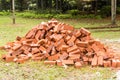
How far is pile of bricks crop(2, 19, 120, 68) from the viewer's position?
25.2 ft

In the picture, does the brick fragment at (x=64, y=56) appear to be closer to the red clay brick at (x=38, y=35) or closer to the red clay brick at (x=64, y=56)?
the red clay brick at (x=64, y=56)

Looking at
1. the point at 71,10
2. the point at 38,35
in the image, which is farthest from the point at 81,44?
the point at 71,10

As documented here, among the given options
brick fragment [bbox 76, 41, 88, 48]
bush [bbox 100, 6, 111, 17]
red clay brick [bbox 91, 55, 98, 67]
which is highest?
bush [bbox 100, 6, 111, 17]

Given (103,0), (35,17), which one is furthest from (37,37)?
(103,0)

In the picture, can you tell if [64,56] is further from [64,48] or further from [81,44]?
[81,44]

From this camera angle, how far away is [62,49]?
7.99 m

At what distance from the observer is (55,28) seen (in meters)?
8.85

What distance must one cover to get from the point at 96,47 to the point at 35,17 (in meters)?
19.5

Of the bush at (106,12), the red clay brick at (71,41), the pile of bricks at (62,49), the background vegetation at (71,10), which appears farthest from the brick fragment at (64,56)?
the bush at (106,12)

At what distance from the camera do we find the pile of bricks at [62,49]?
7684 millimetres

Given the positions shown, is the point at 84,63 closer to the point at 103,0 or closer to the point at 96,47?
the point at 96,47

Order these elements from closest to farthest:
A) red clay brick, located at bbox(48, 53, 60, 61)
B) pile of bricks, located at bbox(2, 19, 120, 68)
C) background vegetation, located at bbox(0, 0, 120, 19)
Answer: pile of bricks, located at bbox(2, 19, 120, 68) → red clay brick, located at bbox(48, 53, 60, 61) → background vegetation, located at bbox(0, 0, 120, 19)

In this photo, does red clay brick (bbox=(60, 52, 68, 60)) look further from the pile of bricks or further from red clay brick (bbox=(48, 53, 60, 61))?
red clay brick (bbox=(48, 53, 60, 61))

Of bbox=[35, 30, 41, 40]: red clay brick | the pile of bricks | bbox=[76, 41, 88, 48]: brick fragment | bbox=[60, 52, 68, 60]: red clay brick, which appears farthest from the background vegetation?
bbox=[60, 52, 68, 60]: red clay brick
